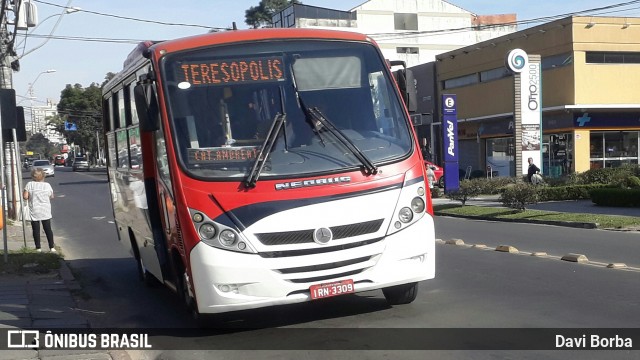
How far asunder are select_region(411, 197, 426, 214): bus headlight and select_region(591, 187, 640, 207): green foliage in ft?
58.1

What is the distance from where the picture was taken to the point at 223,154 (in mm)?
7168

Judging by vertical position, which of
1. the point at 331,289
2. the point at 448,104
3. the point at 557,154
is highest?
the point at 448,104

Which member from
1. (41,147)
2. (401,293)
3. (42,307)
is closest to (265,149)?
(401,293)

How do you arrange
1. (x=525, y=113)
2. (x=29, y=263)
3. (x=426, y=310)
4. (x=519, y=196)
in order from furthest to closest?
(x=525, y=113)
(x=519, y=196)
(x=29, y=263)
(x=426, y=310)

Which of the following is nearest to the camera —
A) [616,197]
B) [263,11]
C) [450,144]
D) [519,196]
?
[519,196]

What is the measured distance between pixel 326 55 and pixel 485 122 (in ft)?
121

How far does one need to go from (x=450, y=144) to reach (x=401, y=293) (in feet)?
77.2

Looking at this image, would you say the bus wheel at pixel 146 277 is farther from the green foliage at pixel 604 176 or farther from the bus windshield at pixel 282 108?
the green foliage at pixel 604 176

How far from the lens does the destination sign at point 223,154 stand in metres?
7.13

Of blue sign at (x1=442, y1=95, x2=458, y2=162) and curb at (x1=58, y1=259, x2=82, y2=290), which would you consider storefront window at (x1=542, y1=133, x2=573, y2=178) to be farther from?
curb at (x1=58, y1=259, x2=82, y2=290)

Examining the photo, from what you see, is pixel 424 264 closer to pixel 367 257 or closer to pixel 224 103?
pixel 367 257

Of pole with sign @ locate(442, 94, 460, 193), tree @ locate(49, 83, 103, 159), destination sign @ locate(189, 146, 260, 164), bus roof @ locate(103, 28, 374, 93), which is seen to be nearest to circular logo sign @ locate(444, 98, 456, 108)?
pole with sign @ locate(442, 94, 460, 193)

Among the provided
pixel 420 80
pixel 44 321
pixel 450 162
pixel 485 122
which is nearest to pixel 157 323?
pixel 44 321

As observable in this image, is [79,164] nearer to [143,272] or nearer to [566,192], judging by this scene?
[566,192]
